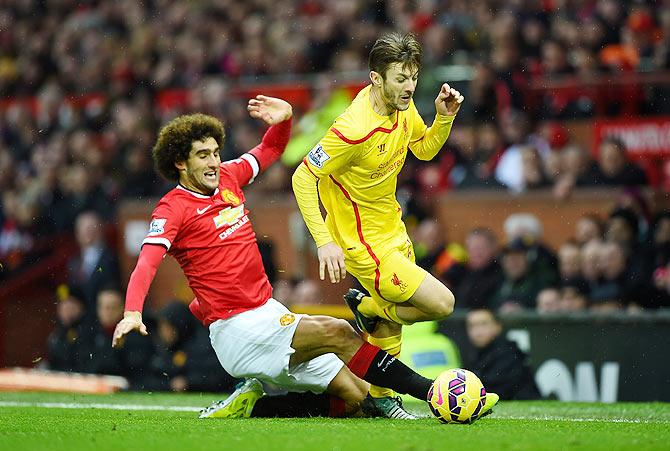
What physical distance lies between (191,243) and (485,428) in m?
2.13

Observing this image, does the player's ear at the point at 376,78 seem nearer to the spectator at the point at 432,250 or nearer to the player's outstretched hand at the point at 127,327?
the player's outstretched hand at the point at 127,327

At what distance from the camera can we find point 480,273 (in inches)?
474

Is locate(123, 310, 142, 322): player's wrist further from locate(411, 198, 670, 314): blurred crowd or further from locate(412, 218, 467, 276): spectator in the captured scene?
locate(412, 218, 467, 276): spectator

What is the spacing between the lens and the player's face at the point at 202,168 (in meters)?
7.75

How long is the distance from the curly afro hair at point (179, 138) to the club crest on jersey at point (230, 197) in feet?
1.05

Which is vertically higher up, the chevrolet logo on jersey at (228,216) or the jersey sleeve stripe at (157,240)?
the chevrolet logo on jersey at (228,216)

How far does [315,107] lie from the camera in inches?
591

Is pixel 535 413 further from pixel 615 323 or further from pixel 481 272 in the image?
pixel 481 272

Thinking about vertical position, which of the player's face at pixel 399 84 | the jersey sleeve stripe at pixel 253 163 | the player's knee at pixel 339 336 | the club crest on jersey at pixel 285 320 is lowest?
the player's knee at pixel 339 336

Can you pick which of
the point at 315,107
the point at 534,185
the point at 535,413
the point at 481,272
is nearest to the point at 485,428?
the point at 535,413

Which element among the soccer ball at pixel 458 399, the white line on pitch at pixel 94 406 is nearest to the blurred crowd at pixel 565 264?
the white line on pitch at pixel 94 406

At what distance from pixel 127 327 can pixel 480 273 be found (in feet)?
19.0

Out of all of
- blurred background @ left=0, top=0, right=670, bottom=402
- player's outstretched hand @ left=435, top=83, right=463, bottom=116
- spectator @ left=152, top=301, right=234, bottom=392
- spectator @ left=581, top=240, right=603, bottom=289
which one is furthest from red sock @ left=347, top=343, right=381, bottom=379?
spectator @ left=581, top=240, right=603, bottom=289

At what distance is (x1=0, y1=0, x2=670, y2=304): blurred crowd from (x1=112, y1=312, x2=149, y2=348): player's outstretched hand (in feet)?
18.8
